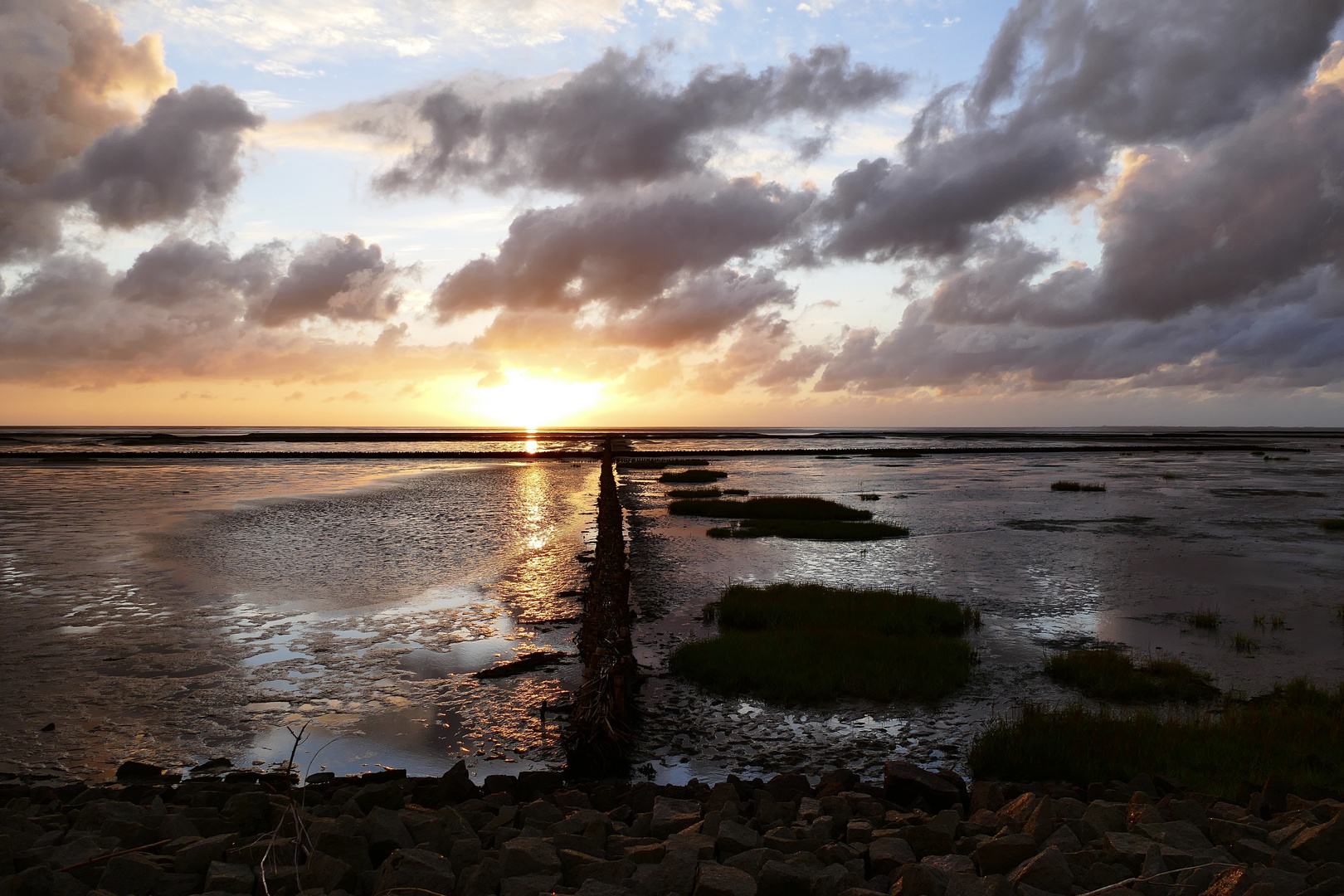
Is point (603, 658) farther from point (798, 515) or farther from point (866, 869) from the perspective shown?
point (798, 515)

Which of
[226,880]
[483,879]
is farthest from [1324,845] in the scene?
[226,880]

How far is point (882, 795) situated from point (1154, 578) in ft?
57.5

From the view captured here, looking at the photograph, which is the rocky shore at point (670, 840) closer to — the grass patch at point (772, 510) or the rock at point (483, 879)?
the rock at point (483, 879)

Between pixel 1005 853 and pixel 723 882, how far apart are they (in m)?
2.14

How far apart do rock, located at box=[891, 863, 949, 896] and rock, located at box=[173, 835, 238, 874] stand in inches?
198

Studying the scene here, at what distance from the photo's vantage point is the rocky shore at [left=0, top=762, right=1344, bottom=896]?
503cm

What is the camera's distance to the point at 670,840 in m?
5.72

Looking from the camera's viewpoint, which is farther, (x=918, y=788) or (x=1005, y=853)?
(x=918, y=788)

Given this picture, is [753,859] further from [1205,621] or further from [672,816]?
[1205,621]

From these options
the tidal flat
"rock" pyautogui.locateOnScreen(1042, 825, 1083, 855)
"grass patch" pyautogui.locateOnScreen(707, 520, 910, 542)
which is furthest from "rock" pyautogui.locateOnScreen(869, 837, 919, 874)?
"grass patch" pyautogui.locateOnScreen(707, 520, 910, 542)

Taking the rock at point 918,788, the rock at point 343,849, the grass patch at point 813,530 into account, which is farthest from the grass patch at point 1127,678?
the grass patch at point 813,530

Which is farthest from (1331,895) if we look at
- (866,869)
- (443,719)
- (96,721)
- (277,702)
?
(96,721)

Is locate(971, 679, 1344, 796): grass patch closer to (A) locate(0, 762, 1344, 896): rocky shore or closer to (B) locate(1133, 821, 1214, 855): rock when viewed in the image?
(A) locate(0, 762, 1344, 896): rocky shore

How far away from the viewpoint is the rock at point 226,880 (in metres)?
5.19
